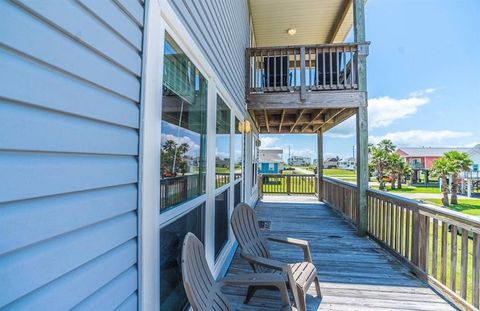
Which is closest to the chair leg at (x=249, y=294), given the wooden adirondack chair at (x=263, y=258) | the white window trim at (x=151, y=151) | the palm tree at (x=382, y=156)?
the wooden adirondack chair at (x=263, y=258)

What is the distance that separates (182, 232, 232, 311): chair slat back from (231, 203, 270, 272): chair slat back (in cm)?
84

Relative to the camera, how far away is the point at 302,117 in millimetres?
7508

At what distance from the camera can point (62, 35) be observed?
799mm

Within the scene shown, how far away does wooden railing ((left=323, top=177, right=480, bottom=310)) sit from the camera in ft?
8.32

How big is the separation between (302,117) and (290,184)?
3987 mm

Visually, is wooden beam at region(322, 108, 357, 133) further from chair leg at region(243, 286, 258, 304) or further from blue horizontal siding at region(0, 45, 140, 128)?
blue horizontal siding at region(0, 45, 140, 128)

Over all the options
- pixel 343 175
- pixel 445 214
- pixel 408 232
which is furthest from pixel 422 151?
pixel 445 214

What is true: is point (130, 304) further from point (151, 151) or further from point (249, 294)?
point (249, 294)

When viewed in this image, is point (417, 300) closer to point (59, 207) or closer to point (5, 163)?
point (59, 207)

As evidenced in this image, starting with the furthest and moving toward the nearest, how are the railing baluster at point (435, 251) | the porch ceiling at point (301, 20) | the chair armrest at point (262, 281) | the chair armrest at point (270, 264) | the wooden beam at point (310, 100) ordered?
the porch ceiling at point (301, 20) < the wooden beam at point (310, 100) < the railing baluster at point (435, 251) < the chair armrest at point (270, 264) < the chair armrest at point (262, 281)

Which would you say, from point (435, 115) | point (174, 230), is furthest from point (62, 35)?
point (435, 115)

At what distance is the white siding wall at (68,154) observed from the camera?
0.65 meters

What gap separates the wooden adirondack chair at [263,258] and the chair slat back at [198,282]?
1.87ft

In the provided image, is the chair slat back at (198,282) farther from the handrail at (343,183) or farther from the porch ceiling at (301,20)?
the porch ceiling at (301,20)
